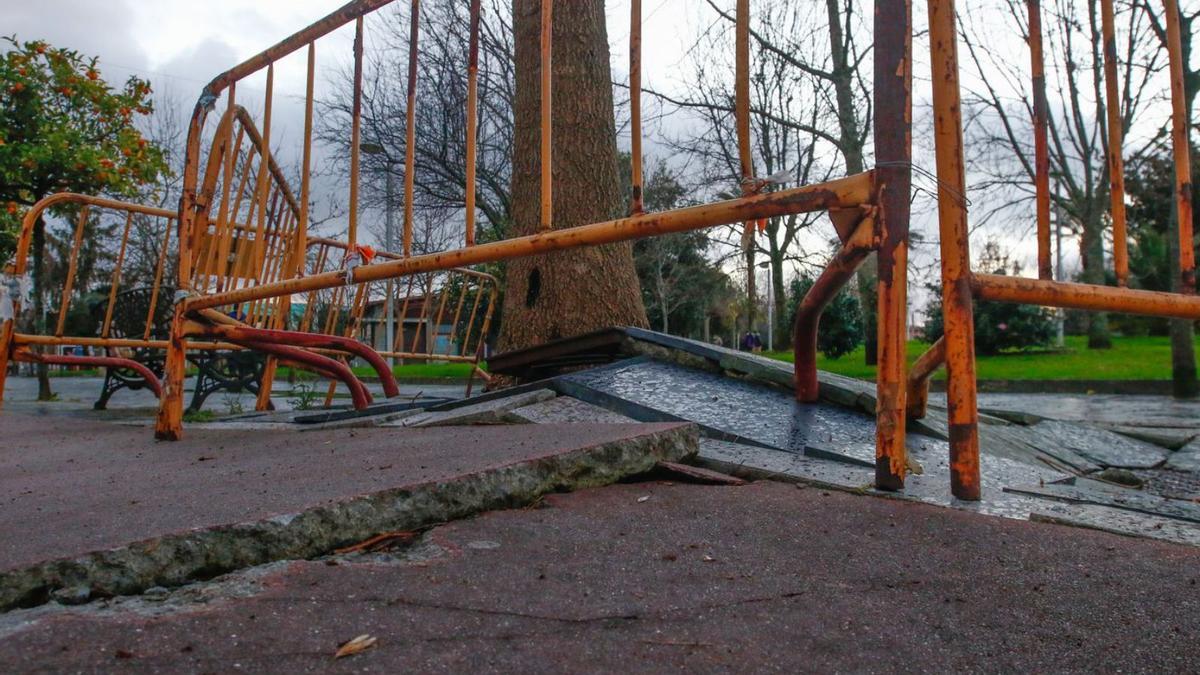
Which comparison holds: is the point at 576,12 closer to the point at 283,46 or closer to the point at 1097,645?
the point at 283,46

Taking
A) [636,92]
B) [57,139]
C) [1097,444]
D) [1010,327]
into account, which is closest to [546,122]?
[636,92]

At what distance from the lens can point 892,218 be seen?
196cm

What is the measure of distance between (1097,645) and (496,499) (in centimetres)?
112

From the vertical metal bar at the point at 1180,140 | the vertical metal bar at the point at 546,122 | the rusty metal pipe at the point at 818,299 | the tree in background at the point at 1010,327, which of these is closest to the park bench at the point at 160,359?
the vertical metal bar at the point at 546,122

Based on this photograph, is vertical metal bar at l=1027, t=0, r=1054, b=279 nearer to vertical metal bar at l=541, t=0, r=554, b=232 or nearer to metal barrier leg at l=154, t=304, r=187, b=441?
vertical metal bar at l=541, t=0, r=554, b=232

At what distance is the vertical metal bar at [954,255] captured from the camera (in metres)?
1.92

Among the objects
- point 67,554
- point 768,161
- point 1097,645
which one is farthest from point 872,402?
point 768,161

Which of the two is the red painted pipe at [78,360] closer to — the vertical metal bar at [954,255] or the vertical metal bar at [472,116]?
the vertical metal bar at [472,116]

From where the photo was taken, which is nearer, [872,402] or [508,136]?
[872,402]

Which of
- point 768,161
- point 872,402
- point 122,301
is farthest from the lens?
point 768,161

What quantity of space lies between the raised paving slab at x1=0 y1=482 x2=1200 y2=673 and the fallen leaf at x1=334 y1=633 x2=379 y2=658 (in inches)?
0.6

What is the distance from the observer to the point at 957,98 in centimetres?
198

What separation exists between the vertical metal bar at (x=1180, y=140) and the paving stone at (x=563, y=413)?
65.3 inches

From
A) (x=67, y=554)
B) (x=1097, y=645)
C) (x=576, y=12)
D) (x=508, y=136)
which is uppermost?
(x=508, y=136)
